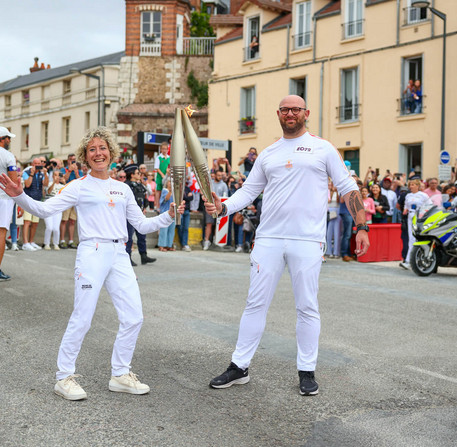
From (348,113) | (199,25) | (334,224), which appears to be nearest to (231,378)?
(334,224)

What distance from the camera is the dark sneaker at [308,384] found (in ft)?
17.4

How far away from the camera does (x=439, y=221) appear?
13852mm

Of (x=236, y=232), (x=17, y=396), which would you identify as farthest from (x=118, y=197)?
(x=236, y=232)

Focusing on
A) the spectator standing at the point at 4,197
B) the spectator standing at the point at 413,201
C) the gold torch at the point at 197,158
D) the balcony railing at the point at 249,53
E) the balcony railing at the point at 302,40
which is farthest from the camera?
the balcony railing at the point at 249,53

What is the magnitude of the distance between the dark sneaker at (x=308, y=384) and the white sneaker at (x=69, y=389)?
1.55 metres

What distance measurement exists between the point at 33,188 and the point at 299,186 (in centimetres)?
1228

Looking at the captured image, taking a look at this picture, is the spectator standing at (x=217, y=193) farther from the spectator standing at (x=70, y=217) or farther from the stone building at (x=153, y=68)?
the stone building at (x=153, y=68)

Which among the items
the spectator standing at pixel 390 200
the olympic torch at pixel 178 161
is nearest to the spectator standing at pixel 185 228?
the spectator standing at pixel 390 200

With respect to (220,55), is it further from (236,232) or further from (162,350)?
(162,350)

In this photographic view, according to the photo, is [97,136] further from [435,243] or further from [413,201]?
[413,201]

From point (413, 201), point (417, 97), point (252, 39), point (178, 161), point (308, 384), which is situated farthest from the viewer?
point (252, 39)

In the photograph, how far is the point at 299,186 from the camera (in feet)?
18.1

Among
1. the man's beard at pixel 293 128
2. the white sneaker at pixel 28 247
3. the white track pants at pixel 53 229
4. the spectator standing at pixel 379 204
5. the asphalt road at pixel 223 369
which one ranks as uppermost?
the man's beard at pixel 293 128

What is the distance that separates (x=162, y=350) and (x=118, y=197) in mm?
1856
